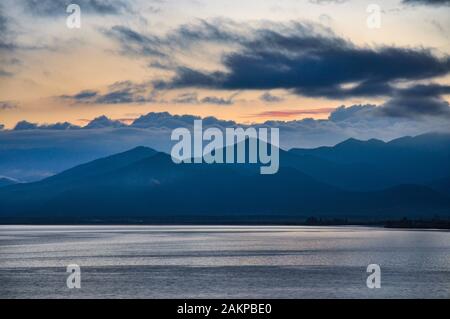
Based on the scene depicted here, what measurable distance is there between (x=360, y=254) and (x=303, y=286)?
54.3 meters

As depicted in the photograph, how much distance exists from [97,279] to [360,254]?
5628cm

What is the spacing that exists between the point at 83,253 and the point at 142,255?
44.4ft

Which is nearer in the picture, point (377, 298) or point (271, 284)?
point (377, 298)

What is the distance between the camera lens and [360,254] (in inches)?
5059

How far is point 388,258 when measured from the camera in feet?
388

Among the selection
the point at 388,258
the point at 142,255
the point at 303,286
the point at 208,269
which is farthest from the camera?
the point at 142,255

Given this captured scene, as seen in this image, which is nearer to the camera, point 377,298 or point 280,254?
point 377,298
